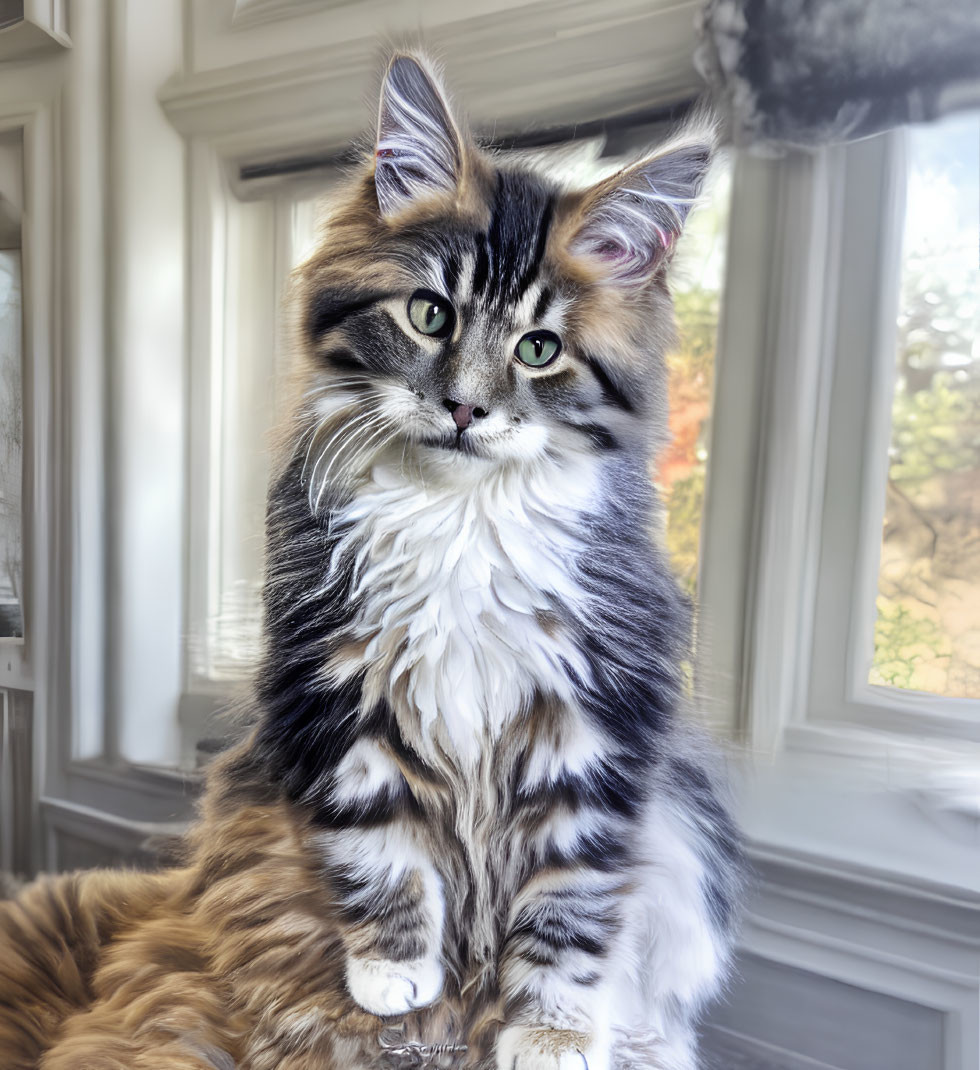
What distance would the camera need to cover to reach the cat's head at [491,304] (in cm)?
81

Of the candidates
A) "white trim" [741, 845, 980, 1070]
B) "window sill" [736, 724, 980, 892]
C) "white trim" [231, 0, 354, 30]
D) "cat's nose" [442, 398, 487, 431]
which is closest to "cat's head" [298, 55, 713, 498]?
"cat's nose" [442, 398, 487, 431]

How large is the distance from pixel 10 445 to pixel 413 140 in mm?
751

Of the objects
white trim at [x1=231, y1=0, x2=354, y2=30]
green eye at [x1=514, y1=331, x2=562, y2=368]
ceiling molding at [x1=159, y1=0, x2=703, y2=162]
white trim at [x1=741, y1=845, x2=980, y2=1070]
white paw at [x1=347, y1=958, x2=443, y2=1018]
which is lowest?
white paw at [x1=347, y1=958, x2=443, y2=1018]

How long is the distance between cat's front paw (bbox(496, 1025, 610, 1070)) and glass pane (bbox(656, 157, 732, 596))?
0.49 m

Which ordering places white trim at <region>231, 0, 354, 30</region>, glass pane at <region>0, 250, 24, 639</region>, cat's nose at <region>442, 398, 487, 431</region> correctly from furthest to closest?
1. glass pane at <region>0, 250, 24, 639</region>
2. white trim at <region>231, 0, 354, 30</region>
3. cat's nose at <region>442, 398, 487, 431</region>

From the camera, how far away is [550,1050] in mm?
794

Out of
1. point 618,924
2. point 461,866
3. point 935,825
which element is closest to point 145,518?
point 461,866

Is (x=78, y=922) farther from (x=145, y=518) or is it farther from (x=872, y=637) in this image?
(x=872, y=637)

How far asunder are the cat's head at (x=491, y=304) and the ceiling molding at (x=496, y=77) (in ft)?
0.20

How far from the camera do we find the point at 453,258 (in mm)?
841

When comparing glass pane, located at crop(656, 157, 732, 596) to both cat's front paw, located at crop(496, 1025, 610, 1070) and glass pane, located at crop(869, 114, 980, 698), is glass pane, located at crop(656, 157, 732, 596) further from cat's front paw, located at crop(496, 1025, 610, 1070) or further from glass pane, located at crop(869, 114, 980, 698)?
cat's front paw, located at crop(496, 1025, 610, 1070)

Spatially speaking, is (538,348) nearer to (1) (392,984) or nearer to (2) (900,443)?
(2) (900,443)

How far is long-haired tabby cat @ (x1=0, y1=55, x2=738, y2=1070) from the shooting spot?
0.83 meters

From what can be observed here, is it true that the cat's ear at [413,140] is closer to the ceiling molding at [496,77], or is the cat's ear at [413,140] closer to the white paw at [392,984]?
the ceiling molding at [496,77]
